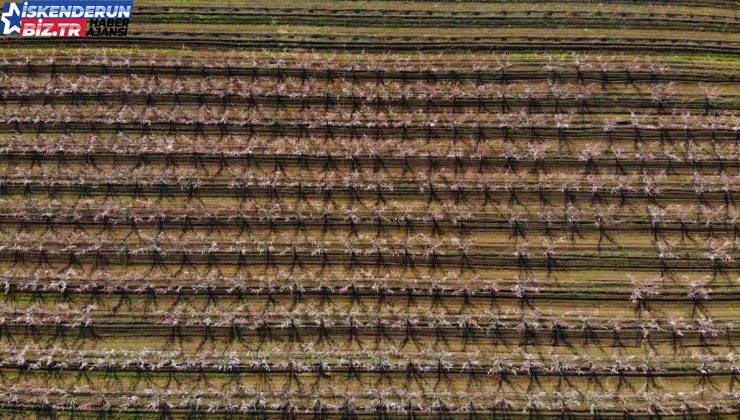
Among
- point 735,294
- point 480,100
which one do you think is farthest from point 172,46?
point 735,294

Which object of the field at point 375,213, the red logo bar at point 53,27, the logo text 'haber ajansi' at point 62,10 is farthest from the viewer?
the logo text 'haber ajansi' at point 62,10

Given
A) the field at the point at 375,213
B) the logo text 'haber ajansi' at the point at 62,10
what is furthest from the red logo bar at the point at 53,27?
the field at the point at 375,213

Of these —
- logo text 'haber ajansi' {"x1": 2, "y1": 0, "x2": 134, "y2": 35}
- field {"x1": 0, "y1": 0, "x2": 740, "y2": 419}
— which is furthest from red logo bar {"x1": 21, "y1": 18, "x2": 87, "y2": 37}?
field {"x1": 0, "y1": 0, "x2": 740, "y2": 419}

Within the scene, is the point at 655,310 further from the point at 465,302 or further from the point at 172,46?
the point at 172,46

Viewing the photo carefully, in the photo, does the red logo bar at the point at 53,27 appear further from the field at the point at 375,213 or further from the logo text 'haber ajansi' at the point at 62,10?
the field at the point at 375,213

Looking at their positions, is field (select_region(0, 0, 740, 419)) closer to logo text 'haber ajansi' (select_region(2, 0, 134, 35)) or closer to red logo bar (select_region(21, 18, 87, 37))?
red logo bar (select_region(21, 18, 87, 37))

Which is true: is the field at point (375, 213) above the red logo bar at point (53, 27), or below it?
below
